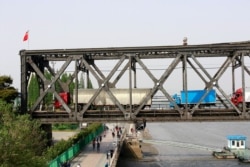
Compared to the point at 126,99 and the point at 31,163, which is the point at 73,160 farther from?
the point at 31,163

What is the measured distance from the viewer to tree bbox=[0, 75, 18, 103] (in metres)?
41.2

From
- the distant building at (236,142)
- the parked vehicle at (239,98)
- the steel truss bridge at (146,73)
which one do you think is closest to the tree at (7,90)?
the steel truss bridge at (146,73)

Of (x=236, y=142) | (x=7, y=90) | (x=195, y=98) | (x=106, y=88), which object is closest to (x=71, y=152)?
(x=106, y=88)

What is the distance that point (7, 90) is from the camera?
4147 cm

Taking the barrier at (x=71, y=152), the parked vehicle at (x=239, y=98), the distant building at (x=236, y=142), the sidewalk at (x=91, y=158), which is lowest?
the distant building at (x=236, y=142)

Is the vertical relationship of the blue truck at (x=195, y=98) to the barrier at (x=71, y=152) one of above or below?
above

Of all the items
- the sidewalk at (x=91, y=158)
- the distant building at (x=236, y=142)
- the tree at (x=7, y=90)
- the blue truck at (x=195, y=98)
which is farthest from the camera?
the distant building at (x=236, y=142)

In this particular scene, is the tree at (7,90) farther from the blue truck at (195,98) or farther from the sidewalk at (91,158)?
the blue truck at (195,98)

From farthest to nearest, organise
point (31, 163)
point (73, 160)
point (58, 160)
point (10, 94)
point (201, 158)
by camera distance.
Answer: point (201, 158) → point (10, 94) → point (73, 160) → point (58, 160) → point (31, 163)

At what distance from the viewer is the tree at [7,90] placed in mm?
41188

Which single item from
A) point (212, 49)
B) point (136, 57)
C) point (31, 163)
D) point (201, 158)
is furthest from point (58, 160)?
point (201, 158)

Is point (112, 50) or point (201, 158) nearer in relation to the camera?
point (112, 50)

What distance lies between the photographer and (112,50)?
118 ft

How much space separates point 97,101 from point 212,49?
11620 mm
